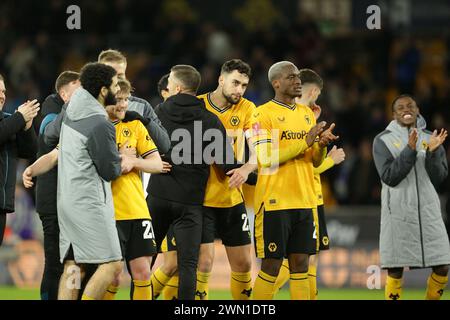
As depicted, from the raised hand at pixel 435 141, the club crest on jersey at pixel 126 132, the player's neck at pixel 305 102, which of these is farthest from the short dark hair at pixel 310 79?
the club crest on jersey at pixel 126 132

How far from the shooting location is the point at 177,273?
978 cm

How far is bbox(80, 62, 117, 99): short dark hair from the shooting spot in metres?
7.84

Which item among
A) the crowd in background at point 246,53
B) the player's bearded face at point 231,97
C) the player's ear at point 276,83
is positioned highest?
the crowd in background at point 246,53

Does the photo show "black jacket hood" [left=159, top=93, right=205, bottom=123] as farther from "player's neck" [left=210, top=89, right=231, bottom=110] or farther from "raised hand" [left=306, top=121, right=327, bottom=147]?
"raised hand" [left=306, top=121, right=327, bottom=147]

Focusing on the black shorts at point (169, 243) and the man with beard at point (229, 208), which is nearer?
the man with beard at point (229, 208)

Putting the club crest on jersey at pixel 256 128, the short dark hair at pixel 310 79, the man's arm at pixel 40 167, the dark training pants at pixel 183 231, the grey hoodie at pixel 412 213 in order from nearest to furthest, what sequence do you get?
the man's arm at pixel 40 167
the dark training pants at pixel 183 231
the club crest on jersey at pixel 256 128
the grey hoodie at pixel 412 213
the short dark hair at pixel 310 79

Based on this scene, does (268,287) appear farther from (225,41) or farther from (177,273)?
(225,41)

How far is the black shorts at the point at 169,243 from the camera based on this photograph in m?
9.53

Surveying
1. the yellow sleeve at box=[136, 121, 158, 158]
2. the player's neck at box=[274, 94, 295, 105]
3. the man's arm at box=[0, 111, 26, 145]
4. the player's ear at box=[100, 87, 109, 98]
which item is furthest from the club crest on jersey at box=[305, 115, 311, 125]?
the man's arm at box=[0, 111, 26, 145]

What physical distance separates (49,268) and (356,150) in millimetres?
8702

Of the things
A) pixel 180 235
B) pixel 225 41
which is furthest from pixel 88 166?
pixel 225 41

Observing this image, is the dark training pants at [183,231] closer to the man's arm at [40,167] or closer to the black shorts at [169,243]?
the black shorts at [169,243]

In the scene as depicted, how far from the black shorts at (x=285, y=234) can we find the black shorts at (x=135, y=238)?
112 cm

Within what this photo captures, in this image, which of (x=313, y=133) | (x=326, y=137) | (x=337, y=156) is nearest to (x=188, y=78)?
(x=313, y=133)
